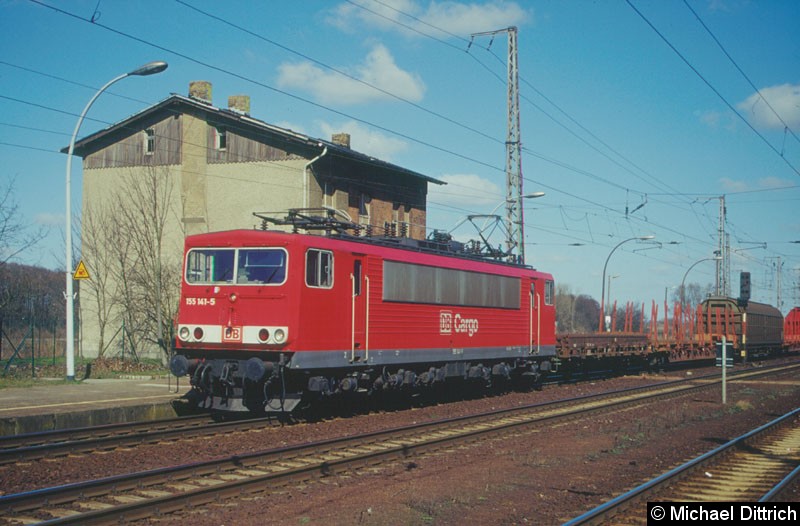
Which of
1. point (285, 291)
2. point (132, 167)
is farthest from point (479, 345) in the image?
point (132, 167)

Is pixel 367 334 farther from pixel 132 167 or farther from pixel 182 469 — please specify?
pixel 132 167

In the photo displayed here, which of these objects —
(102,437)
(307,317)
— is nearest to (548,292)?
(307,317)

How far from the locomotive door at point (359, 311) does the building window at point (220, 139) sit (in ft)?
64.3

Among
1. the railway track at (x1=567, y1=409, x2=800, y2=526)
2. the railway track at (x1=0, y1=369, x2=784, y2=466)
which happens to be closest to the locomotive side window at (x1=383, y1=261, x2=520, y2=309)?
the railway track at (x1=0, y1=369, x2=784, y2=466)

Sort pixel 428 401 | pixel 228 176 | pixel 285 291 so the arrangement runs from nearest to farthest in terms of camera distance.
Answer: pixel 285 291, pixel 428 401, pixel 228 176

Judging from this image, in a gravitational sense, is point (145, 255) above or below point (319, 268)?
above

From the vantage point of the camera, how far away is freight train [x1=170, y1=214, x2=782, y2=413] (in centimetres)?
1450

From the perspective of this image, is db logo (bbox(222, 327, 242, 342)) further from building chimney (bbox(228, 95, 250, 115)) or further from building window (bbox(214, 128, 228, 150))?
building chimney (bbox(228, 95, 250, 115))

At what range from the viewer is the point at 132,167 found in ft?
116

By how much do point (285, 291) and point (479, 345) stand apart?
7.93 m

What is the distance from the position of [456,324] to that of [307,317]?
6083 mm

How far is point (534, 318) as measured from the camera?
23797 mm

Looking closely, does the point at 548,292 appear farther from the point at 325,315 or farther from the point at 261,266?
the point at 261,266

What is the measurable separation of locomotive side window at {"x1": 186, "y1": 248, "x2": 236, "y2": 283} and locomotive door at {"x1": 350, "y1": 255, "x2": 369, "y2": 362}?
2.49 meters
